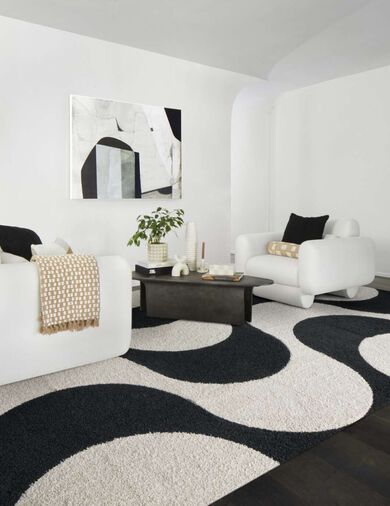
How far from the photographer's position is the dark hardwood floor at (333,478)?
1431mm

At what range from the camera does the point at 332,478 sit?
5.07ft

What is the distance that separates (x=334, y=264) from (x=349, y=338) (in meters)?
0.96

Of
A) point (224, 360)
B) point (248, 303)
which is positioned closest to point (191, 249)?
point (248, 303)

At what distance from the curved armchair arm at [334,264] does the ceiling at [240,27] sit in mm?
2332

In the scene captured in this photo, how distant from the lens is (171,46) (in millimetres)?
5070

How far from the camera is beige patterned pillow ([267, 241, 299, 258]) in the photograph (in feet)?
13.7

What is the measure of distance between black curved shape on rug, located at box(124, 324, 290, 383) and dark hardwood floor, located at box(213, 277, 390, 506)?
0.69 m

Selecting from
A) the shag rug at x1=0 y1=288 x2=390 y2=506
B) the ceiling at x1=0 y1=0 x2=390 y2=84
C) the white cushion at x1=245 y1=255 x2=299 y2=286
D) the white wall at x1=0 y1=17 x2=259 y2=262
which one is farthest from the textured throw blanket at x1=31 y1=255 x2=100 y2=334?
the ceiling at x1=0 y1=0 x2=390 y2=84

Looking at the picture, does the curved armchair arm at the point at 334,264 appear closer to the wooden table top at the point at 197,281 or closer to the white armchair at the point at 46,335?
the wooden table top at the point at 197,281

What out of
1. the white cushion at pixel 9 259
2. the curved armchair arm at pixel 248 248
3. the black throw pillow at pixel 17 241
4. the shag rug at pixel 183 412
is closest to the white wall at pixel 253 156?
the curved armchair arm at pixel 248 248

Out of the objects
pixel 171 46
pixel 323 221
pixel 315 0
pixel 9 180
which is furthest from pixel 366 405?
pixel 171 46

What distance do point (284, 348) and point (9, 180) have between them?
116 inches

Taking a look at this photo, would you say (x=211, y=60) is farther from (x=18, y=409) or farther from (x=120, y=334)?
(x=18, y=409)

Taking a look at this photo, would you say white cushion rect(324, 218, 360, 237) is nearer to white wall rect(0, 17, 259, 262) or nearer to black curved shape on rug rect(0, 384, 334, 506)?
white wall rect(0, 17, 259, 262)
